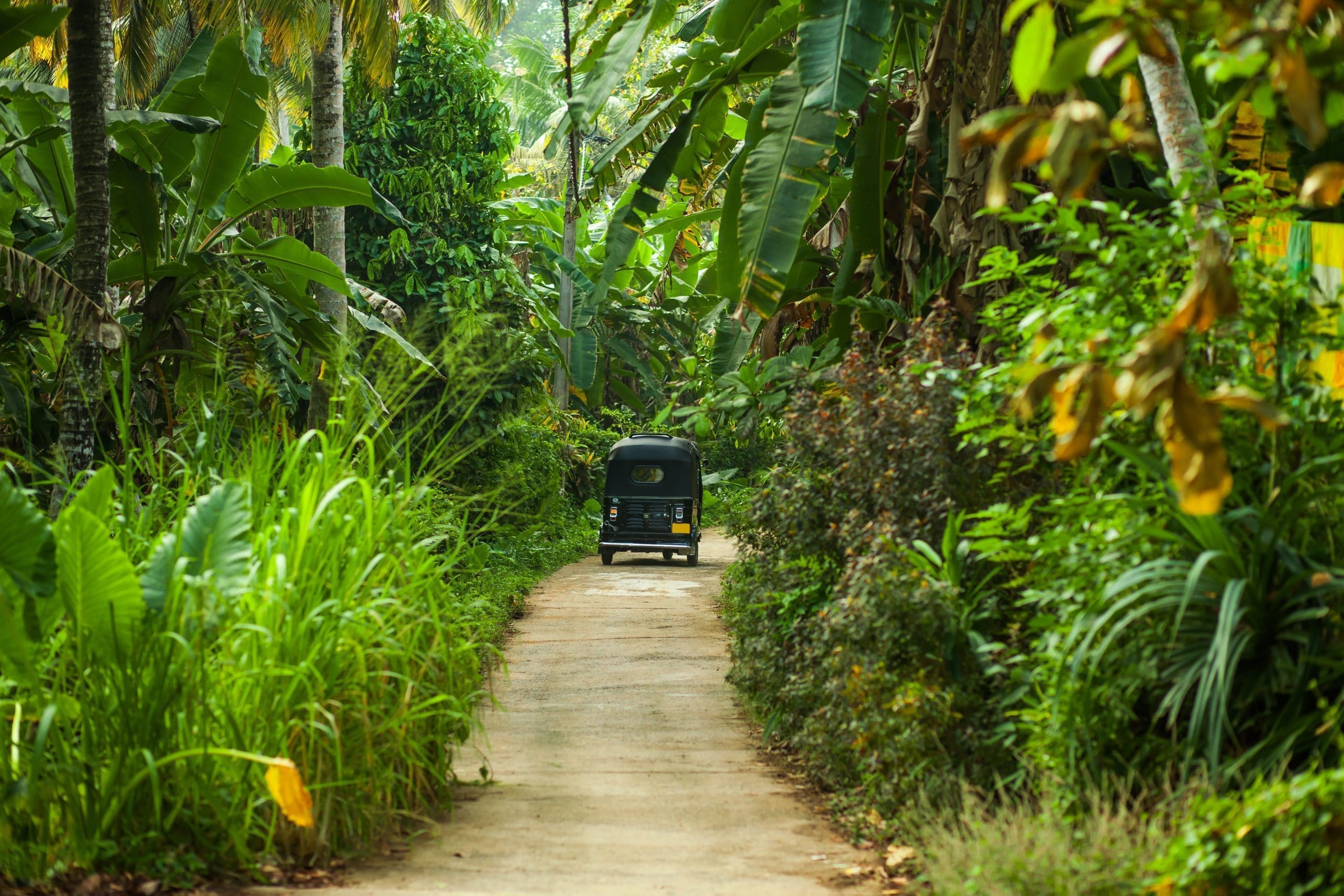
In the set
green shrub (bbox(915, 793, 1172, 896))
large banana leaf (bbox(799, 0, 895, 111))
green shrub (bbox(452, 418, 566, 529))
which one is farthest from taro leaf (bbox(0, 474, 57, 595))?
green shrub (bbox(452, 418, 566, 529))

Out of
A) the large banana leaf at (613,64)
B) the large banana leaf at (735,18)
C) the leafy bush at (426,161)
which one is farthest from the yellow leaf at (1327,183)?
the leafy bush at (426,161)

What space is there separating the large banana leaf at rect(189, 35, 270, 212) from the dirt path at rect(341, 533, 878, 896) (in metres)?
4.60

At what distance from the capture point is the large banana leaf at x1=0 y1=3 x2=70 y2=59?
7.25 metres

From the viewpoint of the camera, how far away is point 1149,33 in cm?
274

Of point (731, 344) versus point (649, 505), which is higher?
point (731, 344)

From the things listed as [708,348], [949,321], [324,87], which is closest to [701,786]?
[949,321]

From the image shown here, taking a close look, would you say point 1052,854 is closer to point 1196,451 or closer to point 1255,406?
point 1196,451

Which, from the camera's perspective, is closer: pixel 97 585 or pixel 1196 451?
pixel 1196 451

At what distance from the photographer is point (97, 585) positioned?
405cm

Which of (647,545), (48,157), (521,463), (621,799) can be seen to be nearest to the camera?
(621,799)

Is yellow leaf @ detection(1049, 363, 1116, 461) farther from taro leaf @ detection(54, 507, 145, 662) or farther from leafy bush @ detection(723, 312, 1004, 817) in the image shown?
taro leaf @ detection(54, 507, 145, 662)

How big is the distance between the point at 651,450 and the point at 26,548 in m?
15.2

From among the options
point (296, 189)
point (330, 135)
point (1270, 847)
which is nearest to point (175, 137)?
point (296, 189)

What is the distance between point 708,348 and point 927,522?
19554mm
